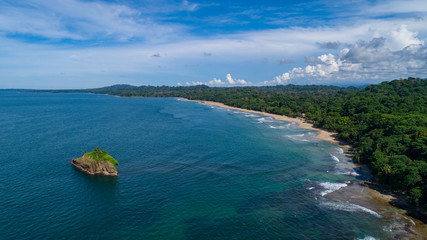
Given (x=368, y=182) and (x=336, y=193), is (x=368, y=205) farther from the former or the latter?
(x=368, y=182)

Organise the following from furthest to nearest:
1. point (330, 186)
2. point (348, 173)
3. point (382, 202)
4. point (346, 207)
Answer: point (348, 173)
point (330, 186)
point (382, 202)
point (346, 207)

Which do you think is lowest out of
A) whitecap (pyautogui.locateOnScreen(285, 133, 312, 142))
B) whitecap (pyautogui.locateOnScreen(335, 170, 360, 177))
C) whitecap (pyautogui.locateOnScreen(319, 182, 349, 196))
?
whitecap (pyautogui.locateOnScreen(319, 182, 349, 196))

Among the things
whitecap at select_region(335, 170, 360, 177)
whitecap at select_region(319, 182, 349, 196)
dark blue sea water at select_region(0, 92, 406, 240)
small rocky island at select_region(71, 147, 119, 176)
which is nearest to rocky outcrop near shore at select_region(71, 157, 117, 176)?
small rocky island at select_region(71, 147, 119, 176)

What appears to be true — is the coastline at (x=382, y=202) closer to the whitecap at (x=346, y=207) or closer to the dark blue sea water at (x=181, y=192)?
the whitecap at (x=346, y=207)

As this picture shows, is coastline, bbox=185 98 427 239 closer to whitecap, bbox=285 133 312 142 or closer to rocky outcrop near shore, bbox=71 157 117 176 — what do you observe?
whitecap, bbox=285 133 312 142

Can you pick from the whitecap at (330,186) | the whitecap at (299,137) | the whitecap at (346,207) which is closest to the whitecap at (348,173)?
the whitecap at (330,186)

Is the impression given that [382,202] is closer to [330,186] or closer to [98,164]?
[330,186]

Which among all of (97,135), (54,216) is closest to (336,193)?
(54,216)

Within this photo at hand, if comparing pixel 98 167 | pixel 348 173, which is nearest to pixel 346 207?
pixel 348 173
